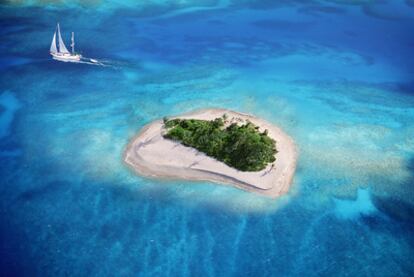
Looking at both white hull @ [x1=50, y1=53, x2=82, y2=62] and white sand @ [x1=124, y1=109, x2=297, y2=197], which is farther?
white hull @ [x1=50, y1=53, x2=82, y2=62]

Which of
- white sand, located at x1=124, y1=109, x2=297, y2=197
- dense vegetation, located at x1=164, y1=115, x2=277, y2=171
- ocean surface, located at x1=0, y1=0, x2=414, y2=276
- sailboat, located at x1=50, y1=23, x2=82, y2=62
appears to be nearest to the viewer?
ocean surface, located at x1=0, y1=0, x2=414, y2=276

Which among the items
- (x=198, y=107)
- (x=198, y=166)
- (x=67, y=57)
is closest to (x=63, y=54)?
(x=67, y=57)

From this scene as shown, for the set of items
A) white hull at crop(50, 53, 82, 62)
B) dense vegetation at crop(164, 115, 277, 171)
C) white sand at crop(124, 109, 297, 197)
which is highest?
white hull at crop(50, 53, 82, 62)

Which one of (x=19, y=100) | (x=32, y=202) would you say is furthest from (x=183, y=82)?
(x=32, y=202)

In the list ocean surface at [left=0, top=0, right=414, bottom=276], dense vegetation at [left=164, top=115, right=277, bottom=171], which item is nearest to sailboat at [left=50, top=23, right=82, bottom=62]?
ocean surface at [left=0, top=0, right=414, bottom=276]

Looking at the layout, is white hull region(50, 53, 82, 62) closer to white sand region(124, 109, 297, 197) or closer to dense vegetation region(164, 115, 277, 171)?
white sand region(124, 109, 297, 197)

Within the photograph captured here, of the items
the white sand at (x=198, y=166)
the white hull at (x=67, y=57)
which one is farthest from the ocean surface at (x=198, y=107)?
the white sand at (x=198, y=166)

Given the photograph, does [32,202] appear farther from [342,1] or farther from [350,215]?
[342,1]

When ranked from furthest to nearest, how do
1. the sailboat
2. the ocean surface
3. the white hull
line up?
1. the white hull
2. the sailboat
3. the ocean surface
